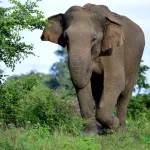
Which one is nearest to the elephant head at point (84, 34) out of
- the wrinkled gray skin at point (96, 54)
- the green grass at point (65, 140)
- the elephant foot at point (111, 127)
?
the wrinkled gray skin at point (96, 54)

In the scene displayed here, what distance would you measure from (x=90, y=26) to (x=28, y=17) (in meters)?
1.59

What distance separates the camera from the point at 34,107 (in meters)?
13.1

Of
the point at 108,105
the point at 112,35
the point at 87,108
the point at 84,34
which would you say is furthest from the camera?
the point at 112,35

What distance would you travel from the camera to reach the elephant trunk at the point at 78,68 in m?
12.8

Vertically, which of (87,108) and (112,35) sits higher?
(112,35)

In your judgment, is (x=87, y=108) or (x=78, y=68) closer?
(x=78, y=68)

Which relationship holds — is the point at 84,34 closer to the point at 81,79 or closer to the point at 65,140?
the point at 81,79

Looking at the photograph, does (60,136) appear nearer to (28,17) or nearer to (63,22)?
(28,17)

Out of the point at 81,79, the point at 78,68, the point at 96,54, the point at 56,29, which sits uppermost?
the point at 56,29

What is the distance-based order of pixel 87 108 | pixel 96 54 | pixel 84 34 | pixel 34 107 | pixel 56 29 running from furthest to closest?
pixel 56 29
pixel 96 54
pixel 87 108
pixel 84 34
pixel 34 107

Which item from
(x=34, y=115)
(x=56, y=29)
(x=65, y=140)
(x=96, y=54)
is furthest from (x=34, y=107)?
(x=65, y=140)

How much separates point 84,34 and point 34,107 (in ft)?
4.56

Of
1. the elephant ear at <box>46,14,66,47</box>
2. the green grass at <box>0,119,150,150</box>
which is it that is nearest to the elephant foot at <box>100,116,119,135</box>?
the green grass at <box>0,119,150,150</box>

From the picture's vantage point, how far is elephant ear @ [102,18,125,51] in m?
14.2
